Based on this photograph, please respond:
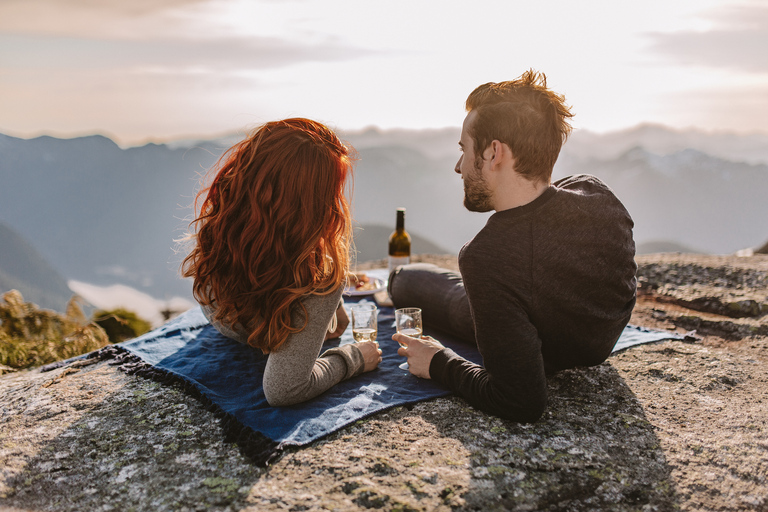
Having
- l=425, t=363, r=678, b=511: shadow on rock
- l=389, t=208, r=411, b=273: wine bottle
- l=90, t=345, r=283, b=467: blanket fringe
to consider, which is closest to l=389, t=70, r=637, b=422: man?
l=425, t=363, r=678, b=511: shadow on rock

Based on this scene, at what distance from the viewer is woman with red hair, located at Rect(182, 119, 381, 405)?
2.41 m

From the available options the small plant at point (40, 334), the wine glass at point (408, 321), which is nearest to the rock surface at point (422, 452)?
the wine glass at point (408, 321)

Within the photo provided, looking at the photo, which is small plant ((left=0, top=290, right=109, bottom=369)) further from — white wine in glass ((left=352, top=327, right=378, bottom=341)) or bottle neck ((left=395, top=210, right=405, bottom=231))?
bottle neck ((left=395, top=210, right=405, bottom=231))

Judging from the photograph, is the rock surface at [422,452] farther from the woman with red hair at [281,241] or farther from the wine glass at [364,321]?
the wine glass at [364,321]

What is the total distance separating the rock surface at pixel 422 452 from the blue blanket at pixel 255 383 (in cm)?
10

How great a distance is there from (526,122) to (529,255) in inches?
28.8

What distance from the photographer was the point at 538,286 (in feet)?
7.86

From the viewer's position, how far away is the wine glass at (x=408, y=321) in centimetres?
338

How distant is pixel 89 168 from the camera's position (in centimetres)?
3388

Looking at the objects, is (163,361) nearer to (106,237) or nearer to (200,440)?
(200,440)

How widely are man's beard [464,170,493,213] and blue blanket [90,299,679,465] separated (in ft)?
3.96

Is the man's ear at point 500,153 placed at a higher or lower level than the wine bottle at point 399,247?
higher

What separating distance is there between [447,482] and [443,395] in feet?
2.83

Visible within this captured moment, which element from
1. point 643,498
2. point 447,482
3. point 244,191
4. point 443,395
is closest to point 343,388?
point 443,395
